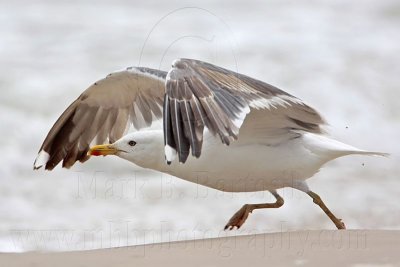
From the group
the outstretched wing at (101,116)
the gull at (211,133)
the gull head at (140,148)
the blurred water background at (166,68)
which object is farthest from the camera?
the blurred water background at (166,68)

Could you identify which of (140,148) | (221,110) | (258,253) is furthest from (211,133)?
(140,148)

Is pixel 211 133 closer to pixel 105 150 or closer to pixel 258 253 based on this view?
pixel 258 253

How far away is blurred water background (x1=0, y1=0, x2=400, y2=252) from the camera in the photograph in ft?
22.4

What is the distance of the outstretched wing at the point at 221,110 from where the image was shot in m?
4.05

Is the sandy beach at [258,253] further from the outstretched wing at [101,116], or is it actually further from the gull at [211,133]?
the outstretched wing at [101,116]

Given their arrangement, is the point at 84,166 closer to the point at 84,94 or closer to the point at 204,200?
the point at 204,200

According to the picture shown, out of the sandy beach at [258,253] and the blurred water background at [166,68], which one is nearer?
the sandy beach at [258,253]

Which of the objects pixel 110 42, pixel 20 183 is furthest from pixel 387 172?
pixel 110 42

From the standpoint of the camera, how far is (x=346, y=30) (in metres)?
10.3

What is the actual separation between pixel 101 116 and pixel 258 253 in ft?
7.12

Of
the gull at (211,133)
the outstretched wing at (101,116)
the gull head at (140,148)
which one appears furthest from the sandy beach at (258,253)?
the outstretched wing at (101,116)

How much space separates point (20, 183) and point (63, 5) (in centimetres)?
406

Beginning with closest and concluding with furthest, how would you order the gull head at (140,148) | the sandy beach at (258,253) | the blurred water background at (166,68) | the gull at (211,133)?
the sandy beach at (258,253) → the gull at (211,133) → the gull head at (140,148) → the blurred water background at (166,68)

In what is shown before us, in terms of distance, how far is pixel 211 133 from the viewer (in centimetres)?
424
